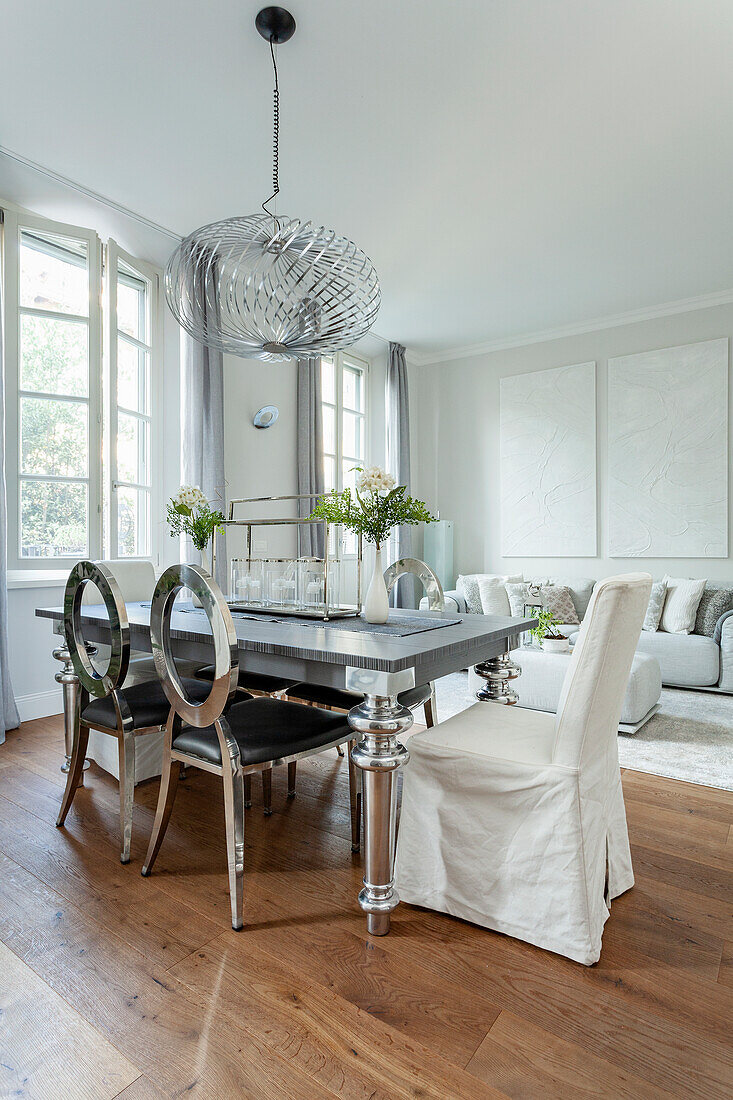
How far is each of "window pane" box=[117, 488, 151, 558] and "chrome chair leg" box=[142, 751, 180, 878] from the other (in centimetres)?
243

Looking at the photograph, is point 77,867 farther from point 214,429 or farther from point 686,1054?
point 214,429

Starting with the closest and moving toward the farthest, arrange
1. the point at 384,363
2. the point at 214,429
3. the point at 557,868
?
the point at 557,868 → the point at 214,429 → the point at 384,363

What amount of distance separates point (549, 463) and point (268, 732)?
15.3 feet

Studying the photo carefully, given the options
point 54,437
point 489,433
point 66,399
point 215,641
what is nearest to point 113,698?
point 215,641

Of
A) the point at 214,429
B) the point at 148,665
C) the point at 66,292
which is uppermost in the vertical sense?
the point at 66,292

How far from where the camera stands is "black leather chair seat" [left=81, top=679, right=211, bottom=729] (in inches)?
78.9

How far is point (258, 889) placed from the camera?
1.79 metres

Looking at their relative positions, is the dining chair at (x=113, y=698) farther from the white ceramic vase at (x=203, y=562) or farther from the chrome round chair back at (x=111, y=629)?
the white ceramic vase at (x=203, y=562)

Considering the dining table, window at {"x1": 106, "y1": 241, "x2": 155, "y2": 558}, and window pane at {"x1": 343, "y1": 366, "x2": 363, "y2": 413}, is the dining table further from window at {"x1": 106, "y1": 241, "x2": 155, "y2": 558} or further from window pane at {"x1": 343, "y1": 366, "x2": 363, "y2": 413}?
window pane at {"x1": 343, "y1": 366, "x2": 363, "y2": 413}

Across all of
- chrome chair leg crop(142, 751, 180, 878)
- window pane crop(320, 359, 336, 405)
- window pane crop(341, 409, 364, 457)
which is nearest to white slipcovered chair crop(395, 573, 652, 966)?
chrome chair leg crop(142, 751, 180, 878)

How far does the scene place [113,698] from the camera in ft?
6.64

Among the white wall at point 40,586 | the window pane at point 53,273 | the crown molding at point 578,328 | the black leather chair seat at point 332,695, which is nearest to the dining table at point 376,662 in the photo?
the black leather chair seat at point 332,695

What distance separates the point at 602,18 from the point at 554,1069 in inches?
128

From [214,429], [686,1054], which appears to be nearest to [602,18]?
[214,429]
